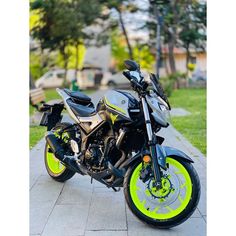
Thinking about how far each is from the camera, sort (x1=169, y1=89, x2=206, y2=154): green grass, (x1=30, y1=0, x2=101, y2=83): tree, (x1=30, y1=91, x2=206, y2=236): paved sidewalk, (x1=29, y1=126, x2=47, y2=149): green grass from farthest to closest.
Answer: (x1=30, y1=0, x2=101, y2=83): tree
(x1=169, y1=89, x2=206, y2=154): green grass
(x1=29, y1=126, x2=47, y2=149): green grass
(x1=30, y1=91, x2=206, y2=236): paved sidewalk

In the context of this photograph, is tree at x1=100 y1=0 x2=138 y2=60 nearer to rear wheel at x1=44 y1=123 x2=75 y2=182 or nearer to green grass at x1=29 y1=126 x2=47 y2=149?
green grass at x1=29 y1=126 x2=47 y2=149

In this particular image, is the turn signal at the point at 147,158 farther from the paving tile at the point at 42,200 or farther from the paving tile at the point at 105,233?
the paving tile at the point at 42,200

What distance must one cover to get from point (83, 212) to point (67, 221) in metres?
0.22

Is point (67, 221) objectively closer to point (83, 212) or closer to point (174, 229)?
point (83, 212)

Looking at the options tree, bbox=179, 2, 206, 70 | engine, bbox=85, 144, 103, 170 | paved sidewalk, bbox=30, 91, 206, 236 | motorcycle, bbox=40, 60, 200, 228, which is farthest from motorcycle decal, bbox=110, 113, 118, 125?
tree, bbox=179, 2, 206, 70

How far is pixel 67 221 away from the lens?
3209 mm

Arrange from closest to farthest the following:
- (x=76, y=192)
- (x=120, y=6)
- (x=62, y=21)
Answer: (x=76, y=192) < (x=62, y=21) < (x=120, y=6)

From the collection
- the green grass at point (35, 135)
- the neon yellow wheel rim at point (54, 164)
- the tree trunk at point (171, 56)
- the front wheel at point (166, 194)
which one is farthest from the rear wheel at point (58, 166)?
the tree trunk at point (171, 56)

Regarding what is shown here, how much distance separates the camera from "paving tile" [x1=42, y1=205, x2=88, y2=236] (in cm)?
304

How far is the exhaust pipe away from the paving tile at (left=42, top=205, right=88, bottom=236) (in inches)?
12.6

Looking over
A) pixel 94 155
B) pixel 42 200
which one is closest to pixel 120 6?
pixel 42 200

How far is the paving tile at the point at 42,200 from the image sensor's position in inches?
126

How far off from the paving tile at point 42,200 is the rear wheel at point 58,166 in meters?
0.07
